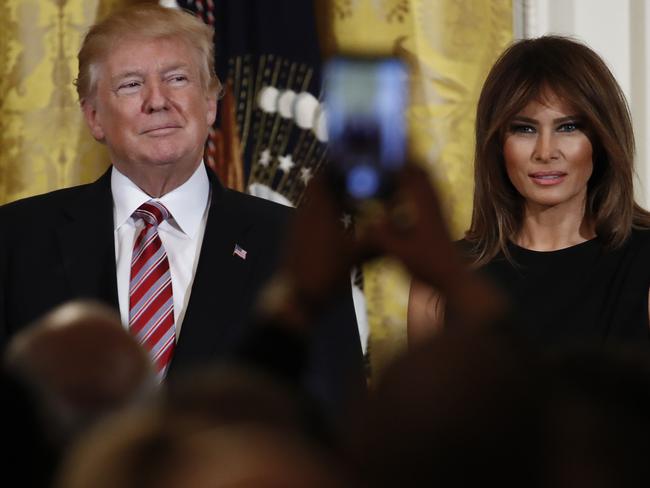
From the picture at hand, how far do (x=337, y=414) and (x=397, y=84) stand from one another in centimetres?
11

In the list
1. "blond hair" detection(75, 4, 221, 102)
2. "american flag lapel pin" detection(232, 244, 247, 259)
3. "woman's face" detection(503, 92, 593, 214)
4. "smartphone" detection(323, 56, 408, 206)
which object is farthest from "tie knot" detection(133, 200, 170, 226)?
"smartphone" detection(323, 56, 408, 206)

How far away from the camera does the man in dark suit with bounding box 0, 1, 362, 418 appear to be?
1774mm

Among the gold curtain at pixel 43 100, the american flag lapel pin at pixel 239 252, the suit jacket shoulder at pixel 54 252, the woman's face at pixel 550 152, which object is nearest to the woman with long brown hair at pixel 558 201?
the woman's face at pixel 550 152

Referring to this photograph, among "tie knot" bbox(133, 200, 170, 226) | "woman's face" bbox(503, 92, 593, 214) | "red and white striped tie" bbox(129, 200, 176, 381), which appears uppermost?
"woman's face" bbox(503, 92, 593, 214)

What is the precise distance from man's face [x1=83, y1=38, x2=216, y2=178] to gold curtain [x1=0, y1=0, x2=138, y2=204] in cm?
44

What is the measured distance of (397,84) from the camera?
0.41 metres

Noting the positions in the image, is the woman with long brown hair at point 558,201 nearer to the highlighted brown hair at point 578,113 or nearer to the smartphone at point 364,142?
the highlighted brown hair at point 578,113

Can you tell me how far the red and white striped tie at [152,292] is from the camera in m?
1.73

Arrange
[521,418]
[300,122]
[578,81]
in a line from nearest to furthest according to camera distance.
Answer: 1. [521,418]
2. [578,81]
3. [300,122]

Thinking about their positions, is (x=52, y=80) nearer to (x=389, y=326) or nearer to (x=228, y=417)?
(x=389, y=326)

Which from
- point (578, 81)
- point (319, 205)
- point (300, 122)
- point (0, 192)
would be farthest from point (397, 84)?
point (0, 192)

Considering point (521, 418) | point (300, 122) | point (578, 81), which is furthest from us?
point (300, 122)

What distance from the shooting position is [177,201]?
193 centimetres

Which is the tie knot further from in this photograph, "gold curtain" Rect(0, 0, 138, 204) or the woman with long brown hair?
"gold curtain" Rect(0, 0, 138, 204)
